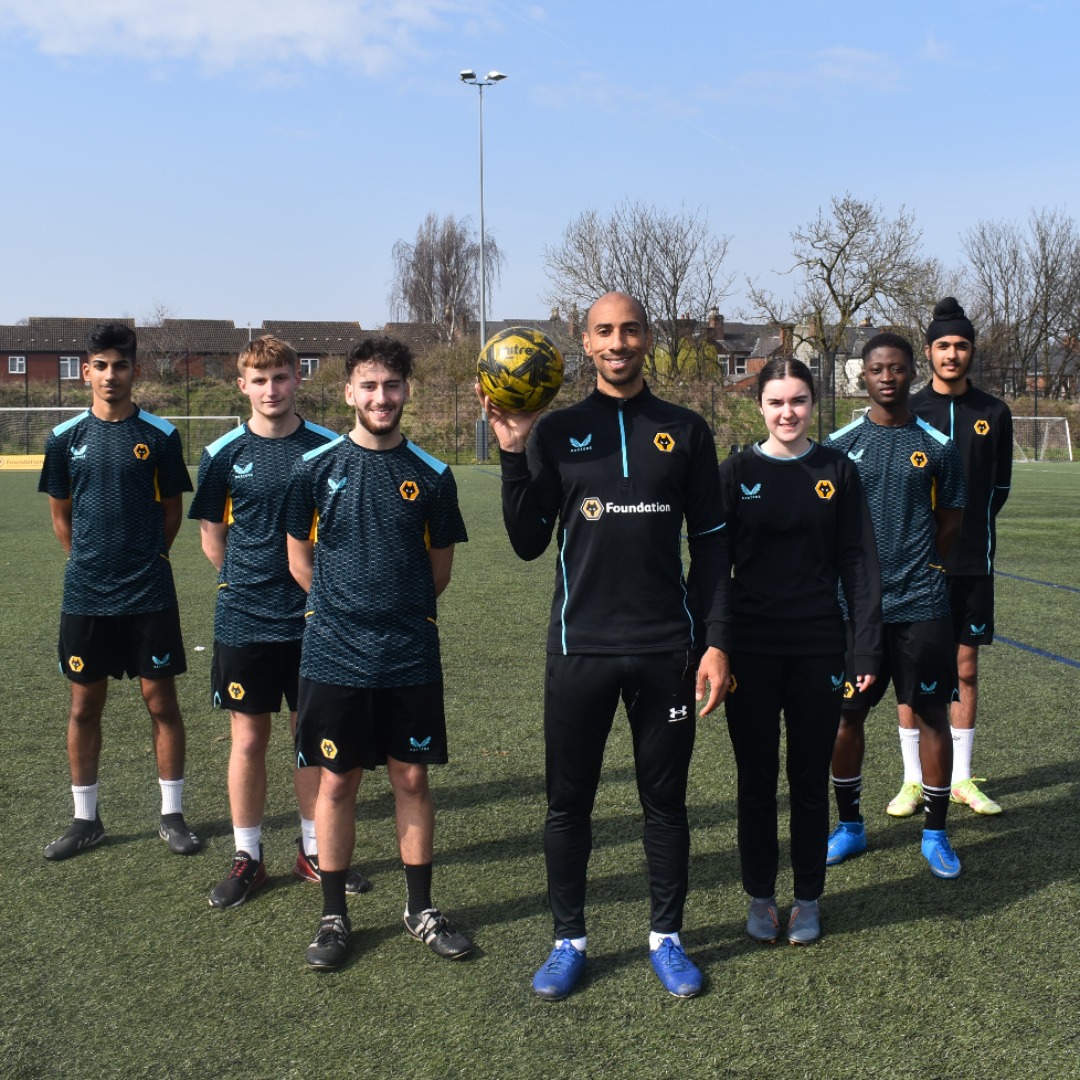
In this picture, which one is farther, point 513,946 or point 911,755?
point 911,755

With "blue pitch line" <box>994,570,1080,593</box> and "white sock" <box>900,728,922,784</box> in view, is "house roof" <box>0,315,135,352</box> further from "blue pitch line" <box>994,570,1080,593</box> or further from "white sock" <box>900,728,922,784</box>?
"white sock" <box>900,728,922,784</box>

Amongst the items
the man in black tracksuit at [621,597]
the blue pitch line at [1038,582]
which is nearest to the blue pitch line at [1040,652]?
the blue pitch line at [1038,582]

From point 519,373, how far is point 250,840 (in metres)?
2.00

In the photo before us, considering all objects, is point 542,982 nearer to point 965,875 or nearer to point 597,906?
point 597,906

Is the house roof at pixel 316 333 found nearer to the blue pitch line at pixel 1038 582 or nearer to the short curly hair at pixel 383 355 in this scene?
the blue pitch line at pixel 1038 582

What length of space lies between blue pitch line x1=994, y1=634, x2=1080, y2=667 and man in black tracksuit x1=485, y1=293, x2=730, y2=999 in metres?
4.94

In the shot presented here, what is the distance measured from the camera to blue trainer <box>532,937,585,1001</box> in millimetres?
3164

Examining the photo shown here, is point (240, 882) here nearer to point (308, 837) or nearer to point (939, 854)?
point (308, 837)

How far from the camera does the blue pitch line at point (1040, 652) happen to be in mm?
7281

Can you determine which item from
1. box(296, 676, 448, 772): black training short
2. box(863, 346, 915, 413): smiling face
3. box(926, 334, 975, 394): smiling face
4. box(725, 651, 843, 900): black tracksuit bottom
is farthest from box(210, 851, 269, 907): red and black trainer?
box(926, 334, 975, 394): smiling face

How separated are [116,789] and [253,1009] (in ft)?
7.25

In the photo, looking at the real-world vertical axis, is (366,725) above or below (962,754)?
above

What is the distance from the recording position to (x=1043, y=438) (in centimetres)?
3859

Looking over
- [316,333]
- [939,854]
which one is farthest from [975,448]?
[316,333]
